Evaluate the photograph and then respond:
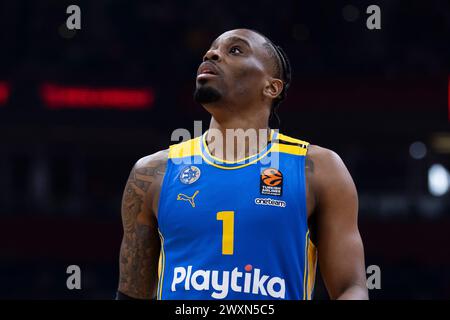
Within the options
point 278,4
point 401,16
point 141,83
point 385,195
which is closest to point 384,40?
point 401,16

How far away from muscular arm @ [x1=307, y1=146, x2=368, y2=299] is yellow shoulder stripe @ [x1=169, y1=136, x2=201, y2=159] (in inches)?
21.5

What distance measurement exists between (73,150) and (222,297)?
420 inches

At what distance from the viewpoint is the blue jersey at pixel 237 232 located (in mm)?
2961

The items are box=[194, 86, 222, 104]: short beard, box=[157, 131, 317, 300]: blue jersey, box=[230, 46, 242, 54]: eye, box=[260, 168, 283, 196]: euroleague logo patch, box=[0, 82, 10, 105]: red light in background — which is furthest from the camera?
box=[0, 82, 10, 105]: red light in background

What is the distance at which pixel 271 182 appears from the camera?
3102 millimetres

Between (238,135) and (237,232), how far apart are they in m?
0.53

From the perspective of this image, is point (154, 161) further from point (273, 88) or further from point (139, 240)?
point (273, 88)

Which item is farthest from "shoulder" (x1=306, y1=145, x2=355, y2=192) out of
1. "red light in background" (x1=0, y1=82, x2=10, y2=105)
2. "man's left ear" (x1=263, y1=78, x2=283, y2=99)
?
"red light in background" (x1=0, y1=82, x2=10, y2=105)

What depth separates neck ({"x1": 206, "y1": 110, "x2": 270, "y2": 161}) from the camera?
327 cm

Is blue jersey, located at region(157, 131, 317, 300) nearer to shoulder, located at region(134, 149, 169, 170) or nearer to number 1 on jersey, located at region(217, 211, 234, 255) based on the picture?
number 1 on jersey, located at region(217, 211, 234, 255)

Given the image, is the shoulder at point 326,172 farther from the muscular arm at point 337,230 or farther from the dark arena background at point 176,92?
the dark arena background at point 176,92

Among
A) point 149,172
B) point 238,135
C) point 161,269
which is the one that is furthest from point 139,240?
point 238,135
